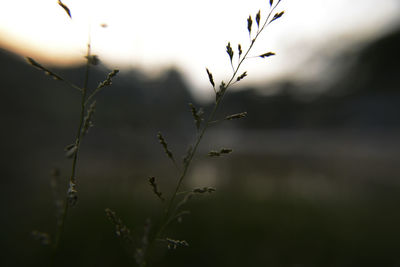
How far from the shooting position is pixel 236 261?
7.98 feet

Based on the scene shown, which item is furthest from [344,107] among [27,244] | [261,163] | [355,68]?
[27,244]

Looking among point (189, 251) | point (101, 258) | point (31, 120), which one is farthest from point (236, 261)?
point (31, 120)

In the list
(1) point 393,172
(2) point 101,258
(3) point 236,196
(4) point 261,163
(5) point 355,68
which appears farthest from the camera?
(5) point 355,68

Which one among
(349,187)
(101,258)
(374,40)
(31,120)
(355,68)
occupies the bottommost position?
(349,187)

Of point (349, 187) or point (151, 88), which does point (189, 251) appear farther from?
point (349, 187)

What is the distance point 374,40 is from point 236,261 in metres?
19.3

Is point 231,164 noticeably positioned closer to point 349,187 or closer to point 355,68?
point 349,187

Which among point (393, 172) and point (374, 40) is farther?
point (374, 40)

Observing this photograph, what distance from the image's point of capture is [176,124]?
15.3m

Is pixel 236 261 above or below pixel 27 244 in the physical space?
below

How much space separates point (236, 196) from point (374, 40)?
17228 mm

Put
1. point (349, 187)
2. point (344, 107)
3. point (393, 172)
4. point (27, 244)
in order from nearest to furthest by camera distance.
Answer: point (27, 244)
point (349, 187)
point (393, 172)
point (344, 107)

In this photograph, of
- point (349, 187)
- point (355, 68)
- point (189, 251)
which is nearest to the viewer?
point (189, 251)

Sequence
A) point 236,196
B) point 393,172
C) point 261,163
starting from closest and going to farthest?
1. point 236,196
2. point 393,172
3. point 261,163
